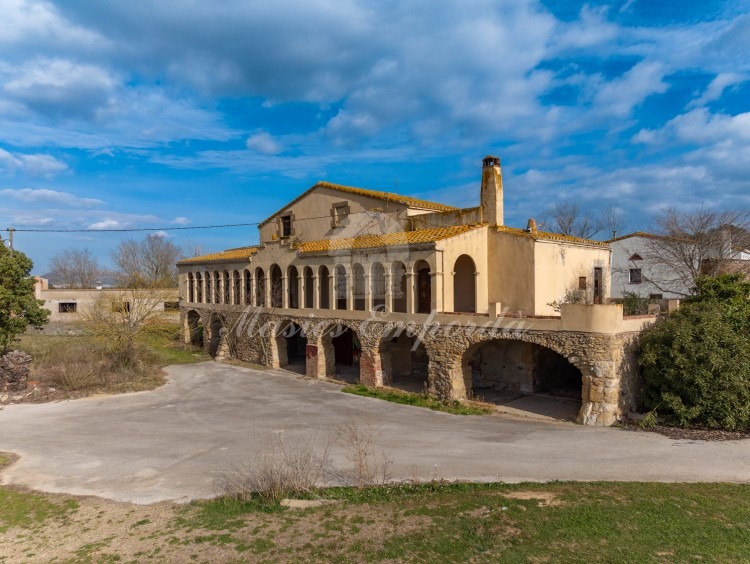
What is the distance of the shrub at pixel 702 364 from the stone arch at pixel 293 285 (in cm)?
1733

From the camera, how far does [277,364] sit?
27641 millimetres

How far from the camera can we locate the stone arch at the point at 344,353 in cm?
2350

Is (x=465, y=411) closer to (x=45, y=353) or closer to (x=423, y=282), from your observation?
(x=423, y=282)

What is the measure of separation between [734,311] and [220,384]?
2097 centimetres

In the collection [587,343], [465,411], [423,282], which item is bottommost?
[465,411]

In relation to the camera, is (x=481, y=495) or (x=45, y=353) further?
(x=45, y=353)

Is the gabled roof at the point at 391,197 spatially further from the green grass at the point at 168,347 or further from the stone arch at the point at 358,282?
the green grass at the point at 168,347

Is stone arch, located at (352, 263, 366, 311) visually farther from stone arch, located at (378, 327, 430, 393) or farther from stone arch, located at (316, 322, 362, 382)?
stone arch, located at (378, 327, 430, 393)

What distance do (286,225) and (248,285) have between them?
4429mm

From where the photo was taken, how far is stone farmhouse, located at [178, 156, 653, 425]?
1593 cm

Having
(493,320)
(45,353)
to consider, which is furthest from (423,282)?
(45,353)

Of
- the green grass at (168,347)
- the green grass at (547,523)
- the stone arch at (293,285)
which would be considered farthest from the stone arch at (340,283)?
the green grass at (547,523)

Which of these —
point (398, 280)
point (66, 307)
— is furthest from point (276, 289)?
point (66, 307)

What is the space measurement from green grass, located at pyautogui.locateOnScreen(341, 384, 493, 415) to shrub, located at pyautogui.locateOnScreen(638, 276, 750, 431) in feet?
18.1
